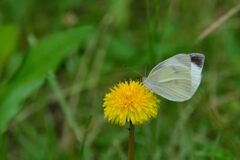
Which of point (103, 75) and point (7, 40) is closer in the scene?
point (7, 40)

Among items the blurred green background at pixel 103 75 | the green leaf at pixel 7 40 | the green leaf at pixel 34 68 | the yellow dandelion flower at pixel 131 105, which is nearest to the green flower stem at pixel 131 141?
the yellow dandelion flower at pixel 131 105

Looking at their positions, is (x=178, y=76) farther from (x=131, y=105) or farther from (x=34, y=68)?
(x=34, y=68)

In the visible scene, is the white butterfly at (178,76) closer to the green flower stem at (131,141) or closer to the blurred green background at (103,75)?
the green flower stem at (131,141)

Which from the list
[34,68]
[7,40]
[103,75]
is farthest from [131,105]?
[103,75]

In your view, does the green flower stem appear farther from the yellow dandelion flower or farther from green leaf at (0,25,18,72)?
green leaf at (0,25,18,72)

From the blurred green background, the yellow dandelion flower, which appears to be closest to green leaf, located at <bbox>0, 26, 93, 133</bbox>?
the blurred green background

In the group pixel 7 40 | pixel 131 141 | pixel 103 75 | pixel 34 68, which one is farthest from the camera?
pixel 103 75

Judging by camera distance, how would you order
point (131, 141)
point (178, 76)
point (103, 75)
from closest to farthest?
point (131, 141)
point (178, 76)
point (103, 75)
